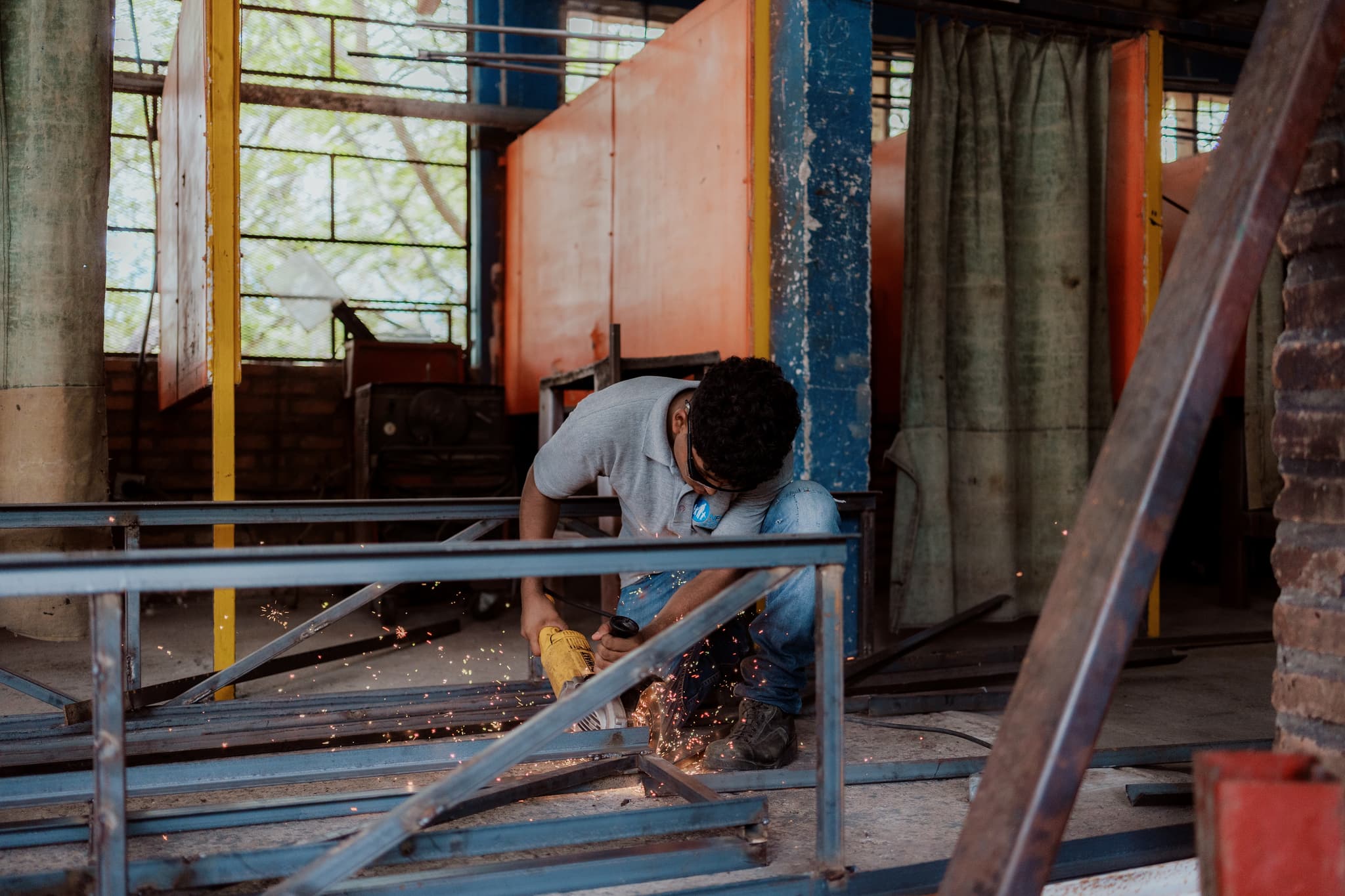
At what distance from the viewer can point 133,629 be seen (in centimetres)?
291

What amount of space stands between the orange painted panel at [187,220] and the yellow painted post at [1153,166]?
391 cm

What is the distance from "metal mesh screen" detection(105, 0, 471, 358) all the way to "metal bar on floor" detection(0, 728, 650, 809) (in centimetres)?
498

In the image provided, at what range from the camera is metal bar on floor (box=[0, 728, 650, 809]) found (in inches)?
87.2

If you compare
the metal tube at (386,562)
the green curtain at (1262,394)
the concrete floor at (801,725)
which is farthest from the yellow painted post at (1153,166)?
the metal tube at (386,562)

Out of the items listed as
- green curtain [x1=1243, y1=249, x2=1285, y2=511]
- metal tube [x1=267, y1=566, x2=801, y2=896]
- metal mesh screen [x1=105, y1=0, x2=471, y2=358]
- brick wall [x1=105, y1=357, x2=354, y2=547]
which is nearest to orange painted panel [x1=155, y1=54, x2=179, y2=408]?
brick wall [x1=105, y1=357, x2=354, y2=547]

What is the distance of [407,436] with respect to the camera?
18.9ft

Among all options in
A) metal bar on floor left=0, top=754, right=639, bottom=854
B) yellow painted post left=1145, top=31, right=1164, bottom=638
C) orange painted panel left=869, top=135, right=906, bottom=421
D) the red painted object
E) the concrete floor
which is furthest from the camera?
orange painted panel left=869, top=135, right=906, bottom=421

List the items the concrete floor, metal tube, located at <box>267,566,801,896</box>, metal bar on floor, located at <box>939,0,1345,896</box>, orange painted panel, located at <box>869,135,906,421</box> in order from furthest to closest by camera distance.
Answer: orange painted panel, located at <box>869,135,906,421</box> < the concrete floor < metal tube, located at <box>267,566,801,896</box> < metal bar on floor, located at <box>939,0,1345,896</box>

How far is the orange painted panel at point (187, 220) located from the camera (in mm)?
3674

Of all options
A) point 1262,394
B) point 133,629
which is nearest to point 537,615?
point 133,629

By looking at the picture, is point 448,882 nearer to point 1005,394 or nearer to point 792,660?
point 792,660

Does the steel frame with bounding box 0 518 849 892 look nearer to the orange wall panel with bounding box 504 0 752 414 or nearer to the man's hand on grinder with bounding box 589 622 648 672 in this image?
the man's hand on grinder with bounding box 589 622 648 672

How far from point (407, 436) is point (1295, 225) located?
15.1 ft

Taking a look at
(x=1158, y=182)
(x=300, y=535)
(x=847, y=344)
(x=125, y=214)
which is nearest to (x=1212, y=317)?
(x=847, y=344)
